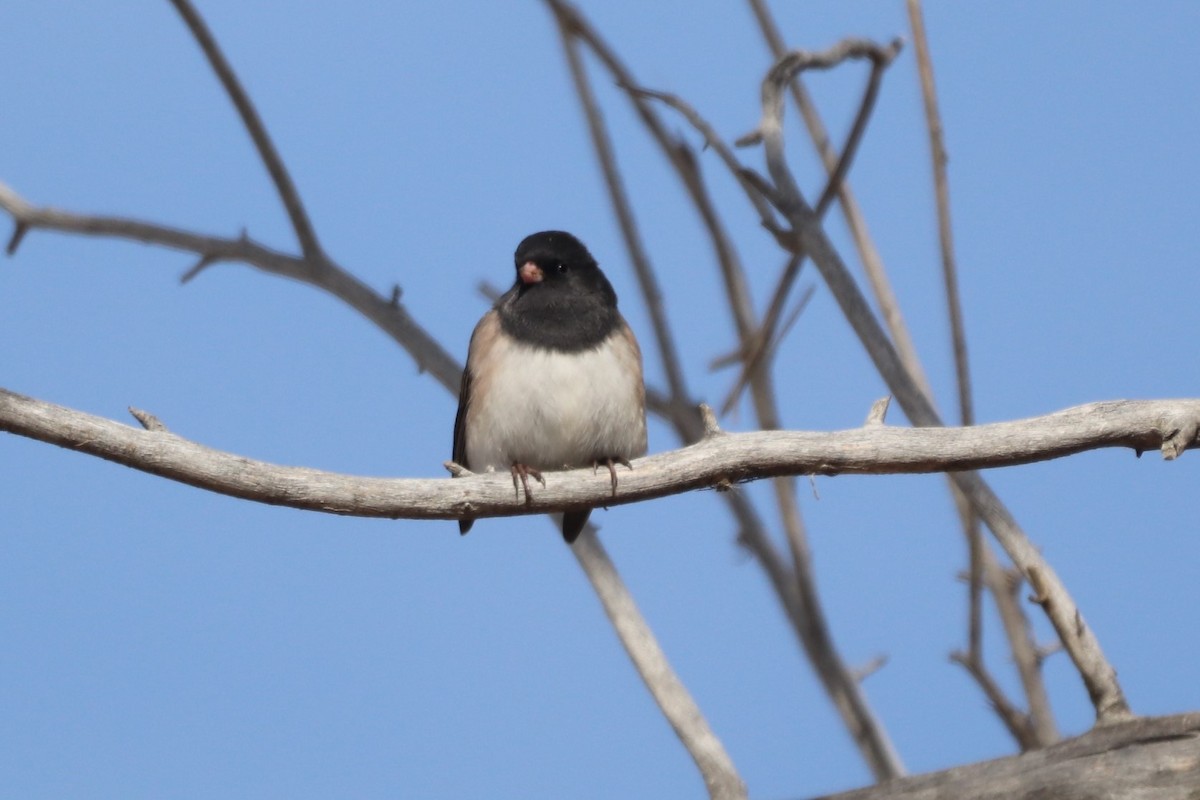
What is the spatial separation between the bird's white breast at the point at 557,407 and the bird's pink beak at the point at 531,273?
5.6 inches

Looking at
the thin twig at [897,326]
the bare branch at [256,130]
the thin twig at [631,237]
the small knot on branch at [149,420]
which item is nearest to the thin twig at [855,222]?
the thin twig at [897,326]

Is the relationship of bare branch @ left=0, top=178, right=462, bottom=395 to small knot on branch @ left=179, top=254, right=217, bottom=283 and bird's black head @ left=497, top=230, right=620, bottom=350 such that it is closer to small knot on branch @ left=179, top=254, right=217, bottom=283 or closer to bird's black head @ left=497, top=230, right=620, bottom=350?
small knot on branch @ left=179, top=254, right=217, bottom=283

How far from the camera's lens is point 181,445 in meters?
1.95

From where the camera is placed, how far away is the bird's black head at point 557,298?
2.57 meters

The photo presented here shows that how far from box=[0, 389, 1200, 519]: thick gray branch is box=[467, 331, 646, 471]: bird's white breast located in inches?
11.5

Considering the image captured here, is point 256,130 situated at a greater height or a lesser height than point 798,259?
greater

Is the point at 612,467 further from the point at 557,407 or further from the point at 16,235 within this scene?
the point at 16,235

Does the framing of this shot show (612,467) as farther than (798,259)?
No

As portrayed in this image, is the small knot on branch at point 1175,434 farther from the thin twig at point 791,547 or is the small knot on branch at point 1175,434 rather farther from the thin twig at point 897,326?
the thin twig at point 791,547

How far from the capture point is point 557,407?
250cm

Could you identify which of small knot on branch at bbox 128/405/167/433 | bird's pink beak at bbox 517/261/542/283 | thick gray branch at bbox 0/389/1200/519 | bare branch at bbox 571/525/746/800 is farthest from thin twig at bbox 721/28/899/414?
small knot on branch at bbox 128/405/167/433

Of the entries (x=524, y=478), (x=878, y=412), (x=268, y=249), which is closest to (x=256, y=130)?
(x=268, y=249)

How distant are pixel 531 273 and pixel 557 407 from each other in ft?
1.02

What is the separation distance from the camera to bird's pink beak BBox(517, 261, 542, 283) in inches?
103
